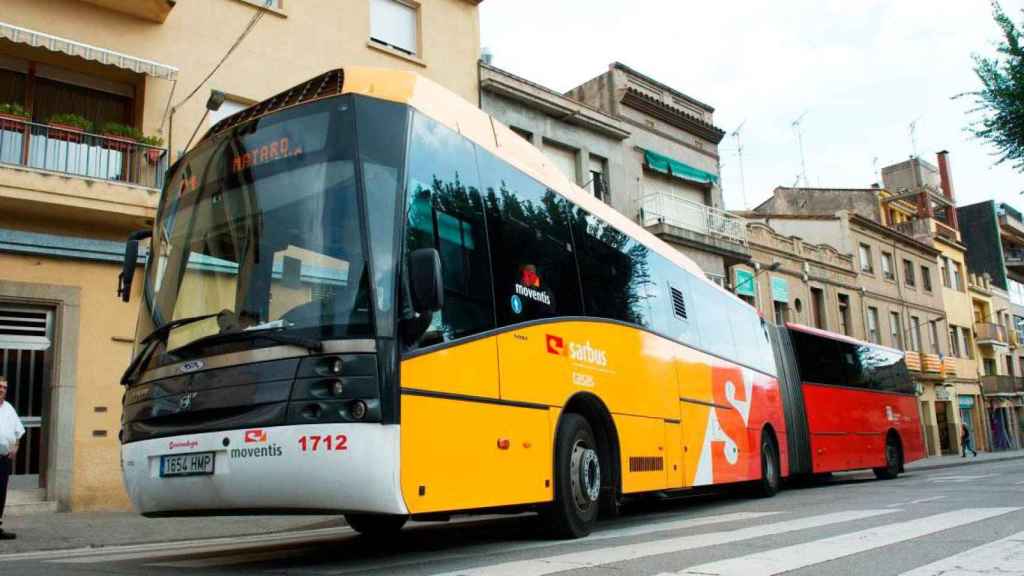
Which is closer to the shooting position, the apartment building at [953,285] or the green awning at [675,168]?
the green awning at [675,168]

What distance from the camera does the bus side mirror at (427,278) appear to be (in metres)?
5.43

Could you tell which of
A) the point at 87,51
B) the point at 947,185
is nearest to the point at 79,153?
the point at 87,51

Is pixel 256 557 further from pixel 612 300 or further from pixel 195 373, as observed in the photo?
pixel 612 300

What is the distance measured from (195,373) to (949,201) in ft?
191

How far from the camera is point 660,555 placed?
5.80 m

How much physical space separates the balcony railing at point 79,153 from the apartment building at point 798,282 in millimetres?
20146

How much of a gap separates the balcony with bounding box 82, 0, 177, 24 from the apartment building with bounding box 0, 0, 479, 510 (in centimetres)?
3

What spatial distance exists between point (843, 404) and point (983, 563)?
45.1 feet

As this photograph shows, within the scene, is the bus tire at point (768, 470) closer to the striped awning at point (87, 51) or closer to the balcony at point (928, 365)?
the striped awning at point (87, 51)

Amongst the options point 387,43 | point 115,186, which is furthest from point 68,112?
point 387,43

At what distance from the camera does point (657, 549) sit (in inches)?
243

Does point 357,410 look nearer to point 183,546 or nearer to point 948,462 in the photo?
point 183,546

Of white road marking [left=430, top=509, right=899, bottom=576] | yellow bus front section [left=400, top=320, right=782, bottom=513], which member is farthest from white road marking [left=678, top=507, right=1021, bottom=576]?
yellow bus front section [left=400, top=320, right=782, bottom=513]

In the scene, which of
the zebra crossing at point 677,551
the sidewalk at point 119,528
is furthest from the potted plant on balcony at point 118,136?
the zebra crossing at point 677,551
